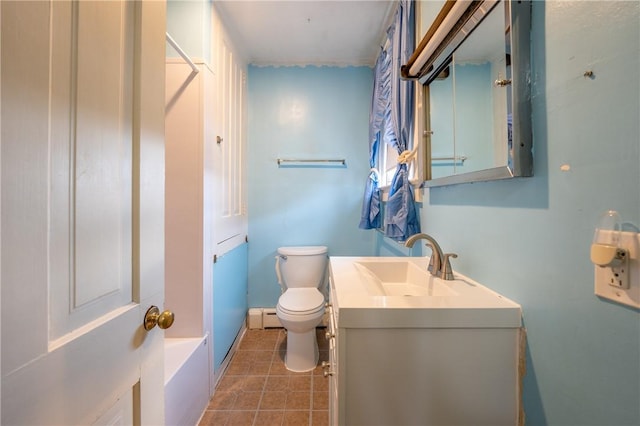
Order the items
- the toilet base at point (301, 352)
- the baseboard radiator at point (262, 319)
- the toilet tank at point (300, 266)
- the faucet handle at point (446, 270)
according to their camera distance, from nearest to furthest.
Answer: the faucet handle at point (446, 270), the toilet base at point (301, 352), the toilet tank at point (300, 266), the baseboard radiator at point (262, 319)

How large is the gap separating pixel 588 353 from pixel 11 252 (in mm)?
1007

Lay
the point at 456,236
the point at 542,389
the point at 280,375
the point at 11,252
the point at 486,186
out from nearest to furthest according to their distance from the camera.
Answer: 1. the point at 11,252
2. the point at 542,389
3. the point at 486,186
4. the point at 456,236
5. the point at 280,375

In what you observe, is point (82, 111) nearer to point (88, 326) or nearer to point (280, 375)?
point (88, 326)

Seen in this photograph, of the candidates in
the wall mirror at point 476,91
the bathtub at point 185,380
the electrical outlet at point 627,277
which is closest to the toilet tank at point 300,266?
the bathtub at point 185,380

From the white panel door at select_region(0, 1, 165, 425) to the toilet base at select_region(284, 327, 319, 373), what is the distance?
3.80 feet

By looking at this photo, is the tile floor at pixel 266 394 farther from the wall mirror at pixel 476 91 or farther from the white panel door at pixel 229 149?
the wall mirror at pixel 476 91

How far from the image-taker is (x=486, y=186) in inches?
31.9

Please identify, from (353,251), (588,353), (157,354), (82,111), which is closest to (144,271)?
(157,354)

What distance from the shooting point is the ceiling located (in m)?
1.68

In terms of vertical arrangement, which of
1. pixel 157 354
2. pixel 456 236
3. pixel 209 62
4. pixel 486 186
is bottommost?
pixel 157 354

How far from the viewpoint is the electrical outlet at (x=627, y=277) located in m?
0.40

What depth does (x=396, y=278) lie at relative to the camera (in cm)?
120

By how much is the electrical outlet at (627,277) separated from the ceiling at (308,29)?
6.19ft

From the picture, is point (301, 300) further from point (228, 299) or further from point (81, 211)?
point (81, 211)
